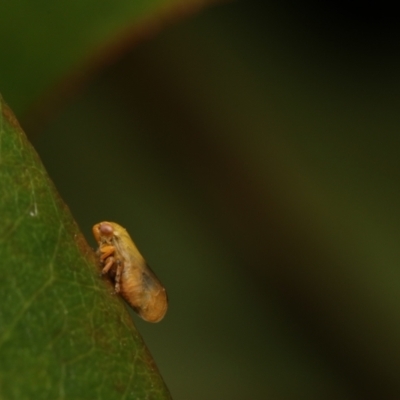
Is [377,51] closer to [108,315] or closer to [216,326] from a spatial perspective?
[216,326]

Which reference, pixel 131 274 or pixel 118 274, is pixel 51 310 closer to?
pixel 118 274

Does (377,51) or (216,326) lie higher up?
(377,51)

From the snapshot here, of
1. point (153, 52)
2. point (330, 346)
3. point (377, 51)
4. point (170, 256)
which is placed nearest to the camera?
point (153, 52)

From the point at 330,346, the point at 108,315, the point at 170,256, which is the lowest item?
the point at 330,346

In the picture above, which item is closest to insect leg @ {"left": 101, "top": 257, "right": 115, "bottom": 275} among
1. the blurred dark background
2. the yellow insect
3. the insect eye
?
the yellow insect

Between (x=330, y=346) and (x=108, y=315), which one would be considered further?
(x=330, y=346)

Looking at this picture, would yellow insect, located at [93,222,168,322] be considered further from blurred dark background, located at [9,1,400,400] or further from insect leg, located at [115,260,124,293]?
blurred dark background, located at [9,1,400,400]

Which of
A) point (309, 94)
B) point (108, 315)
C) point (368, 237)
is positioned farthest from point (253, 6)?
point (108, 315)
